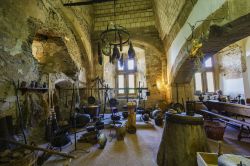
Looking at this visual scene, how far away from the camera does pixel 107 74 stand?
8.32 meters

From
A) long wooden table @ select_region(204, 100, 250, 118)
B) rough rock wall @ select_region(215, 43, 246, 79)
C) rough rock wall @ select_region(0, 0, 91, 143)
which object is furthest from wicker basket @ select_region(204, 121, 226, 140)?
rough rock wall @ select_region(215, 43, 246, 79)

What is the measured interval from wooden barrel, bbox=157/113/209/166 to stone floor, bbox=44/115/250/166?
0.51m

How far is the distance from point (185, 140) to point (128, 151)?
132 cm

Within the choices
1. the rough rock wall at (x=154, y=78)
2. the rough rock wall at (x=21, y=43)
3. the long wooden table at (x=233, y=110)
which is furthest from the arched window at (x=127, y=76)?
the rough rock wall at (x=21, y=43)

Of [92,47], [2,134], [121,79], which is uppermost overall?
[92,47]

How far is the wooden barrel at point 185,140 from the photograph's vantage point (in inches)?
74.3

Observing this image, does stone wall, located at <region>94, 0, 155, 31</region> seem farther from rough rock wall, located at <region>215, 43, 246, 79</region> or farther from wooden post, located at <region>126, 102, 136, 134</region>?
rough rock wall, located at <region>215, 43, 246, 79</region>

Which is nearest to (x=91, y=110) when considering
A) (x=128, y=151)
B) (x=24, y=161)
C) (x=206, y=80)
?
(x=128, y=151)

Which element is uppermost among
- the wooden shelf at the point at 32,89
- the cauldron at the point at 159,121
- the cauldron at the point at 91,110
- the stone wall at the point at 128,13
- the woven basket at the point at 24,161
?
the stone wall at the point at 128,13

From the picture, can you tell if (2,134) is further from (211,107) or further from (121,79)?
(121,79)

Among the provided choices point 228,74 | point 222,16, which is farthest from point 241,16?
point 228,74

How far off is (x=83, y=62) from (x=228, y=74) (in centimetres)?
819

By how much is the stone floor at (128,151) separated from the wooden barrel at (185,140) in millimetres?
512

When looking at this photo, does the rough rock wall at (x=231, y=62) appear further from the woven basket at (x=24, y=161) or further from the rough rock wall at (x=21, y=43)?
the woven basket at (x=24, y=161)
